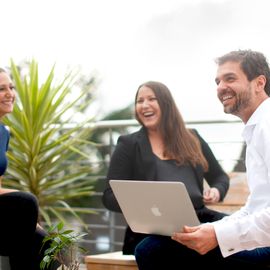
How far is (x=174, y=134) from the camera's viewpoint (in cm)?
302

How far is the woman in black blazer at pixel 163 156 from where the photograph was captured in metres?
2.87

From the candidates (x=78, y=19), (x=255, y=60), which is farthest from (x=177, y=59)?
(x=255, y=60)

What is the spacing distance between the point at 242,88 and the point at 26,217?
1.14 meters

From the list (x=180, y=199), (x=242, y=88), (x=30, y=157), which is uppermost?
(x=242, y=88)

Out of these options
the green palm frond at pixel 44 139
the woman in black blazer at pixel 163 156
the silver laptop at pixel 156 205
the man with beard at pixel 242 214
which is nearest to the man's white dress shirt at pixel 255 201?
the man with beard at pixel 242 214

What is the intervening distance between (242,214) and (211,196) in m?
0.74

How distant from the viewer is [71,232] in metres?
2.23

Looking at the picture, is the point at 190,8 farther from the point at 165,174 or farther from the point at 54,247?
the point at 54,247

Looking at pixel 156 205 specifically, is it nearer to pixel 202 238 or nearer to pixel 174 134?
pixel 202 238

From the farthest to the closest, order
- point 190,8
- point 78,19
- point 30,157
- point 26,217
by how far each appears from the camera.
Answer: point 190,8, point 78,19, point 30,157, point 26,217

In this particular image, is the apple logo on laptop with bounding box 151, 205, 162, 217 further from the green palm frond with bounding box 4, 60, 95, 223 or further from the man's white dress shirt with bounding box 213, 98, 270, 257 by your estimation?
the green palm frond with bounding box 4, 60, 95, 223

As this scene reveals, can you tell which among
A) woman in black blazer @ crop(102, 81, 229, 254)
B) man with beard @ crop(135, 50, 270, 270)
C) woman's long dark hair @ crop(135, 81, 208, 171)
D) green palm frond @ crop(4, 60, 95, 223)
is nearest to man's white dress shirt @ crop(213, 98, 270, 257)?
man with beard @ crop(135, 50, 270, 270)

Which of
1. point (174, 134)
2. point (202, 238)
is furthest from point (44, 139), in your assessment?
A: point (202, 238)

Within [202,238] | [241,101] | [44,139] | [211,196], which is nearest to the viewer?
[202,238]
